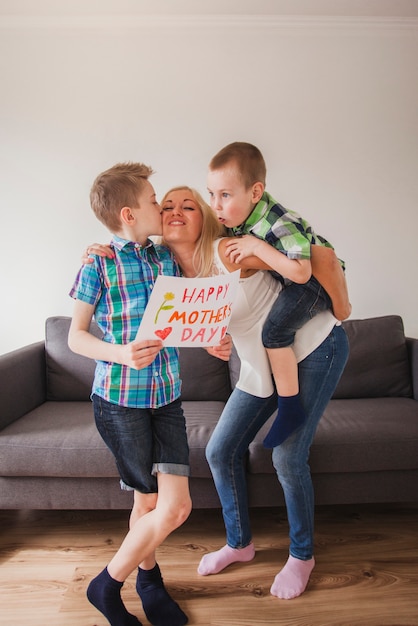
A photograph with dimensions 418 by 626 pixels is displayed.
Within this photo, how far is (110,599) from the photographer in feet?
3.99

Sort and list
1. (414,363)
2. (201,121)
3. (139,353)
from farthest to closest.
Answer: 1. (201,121)
2. (414,363)
3. (139,353)

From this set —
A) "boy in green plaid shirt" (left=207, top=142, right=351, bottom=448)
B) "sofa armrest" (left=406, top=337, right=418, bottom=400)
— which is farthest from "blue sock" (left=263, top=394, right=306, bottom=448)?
"sofa armrest" (left=406, top=337, right=418, bottom=400)

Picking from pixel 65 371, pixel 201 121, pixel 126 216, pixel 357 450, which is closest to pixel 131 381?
pixel 126 216

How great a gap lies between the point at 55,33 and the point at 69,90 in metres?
0.31

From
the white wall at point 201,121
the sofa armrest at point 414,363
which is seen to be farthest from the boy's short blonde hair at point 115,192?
the sofa armrest at point 414,363

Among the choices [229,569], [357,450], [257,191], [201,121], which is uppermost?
[201,121]

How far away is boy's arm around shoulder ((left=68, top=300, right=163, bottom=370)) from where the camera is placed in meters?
1.07

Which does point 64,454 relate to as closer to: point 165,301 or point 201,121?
point 165,301

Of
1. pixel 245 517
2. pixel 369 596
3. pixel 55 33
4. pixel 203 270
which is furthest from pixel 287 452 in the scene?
pixel 55 33

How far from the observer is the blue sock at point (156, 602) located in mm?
1283

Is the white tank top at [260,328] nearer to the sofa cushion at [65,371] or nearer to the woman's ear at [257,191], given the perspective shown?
the woman's ear at [257,191]

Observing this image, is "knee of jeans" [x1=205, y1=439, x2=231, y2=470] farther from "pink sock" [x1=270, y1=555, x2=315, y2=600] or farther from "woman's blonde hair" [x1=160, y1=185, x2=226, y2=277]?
"woman's blonde hair" [x1=160, y1=185, x2=226, y2=277]

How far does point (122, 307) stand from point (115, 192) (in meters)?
0.30

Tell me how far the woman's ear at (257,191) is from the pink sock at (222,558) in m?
1.17
